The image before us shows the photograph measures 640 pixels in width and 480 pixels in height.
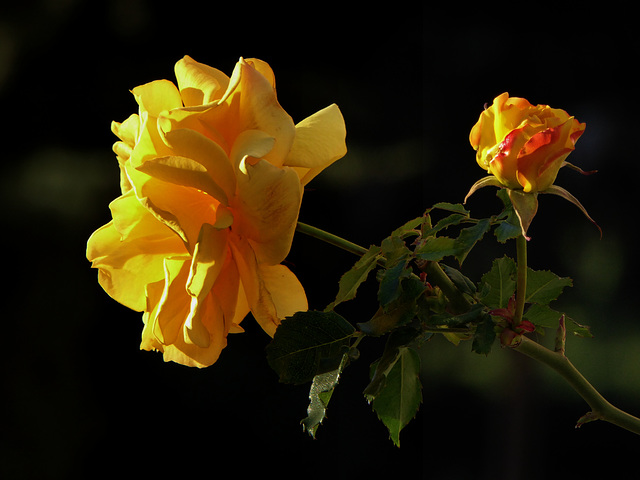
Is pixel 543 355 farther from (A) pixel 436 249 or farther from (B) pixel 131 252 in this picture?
(B) pixel 131 252

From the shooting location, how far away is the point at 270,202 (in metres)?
0.26

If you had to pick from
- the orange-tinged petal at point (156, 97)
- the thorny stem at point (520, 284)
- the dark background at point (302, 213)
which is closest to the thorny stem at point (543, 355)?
the thorny stem at point (520, 284)

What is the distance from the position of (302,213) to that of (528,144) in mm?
902

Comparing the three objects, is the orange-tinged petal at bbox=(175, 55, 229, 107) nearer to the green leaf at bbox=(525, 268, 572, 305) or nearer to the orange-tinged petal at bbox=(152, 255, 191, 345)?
the orange-tinged petal at bbox=(152, 255, 191, 345)

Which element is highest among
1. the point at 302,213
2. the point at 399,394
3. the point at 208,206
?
the point at 208,206

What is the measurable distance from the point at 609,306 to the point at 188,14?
31.6 inches

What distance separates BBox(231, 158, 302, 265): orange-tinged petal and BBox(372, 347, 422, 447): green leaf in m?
0.11

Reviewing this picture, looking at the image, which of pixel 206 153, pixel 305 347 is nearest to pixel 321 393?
pixel 305 347

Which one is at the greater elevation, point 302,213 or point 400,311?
point 400,311

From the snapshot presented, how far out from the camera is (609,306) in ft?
3.21

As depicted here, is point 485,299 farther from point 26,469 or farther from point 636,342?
point 26,469

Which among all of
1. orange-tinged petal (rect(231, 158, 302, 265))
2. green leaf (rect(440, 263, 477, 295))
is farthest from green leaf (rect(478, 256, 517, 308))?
orange-tinged petal (rect(231, 158, 302, 265))

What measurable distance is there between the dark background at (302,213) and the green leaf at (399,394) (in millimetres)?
733

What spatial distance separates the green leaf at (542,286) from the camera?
38 cm
